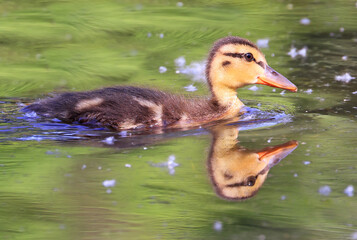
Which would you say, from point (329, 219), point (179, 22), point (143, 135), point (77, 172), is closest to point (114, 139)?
point (143, 135)

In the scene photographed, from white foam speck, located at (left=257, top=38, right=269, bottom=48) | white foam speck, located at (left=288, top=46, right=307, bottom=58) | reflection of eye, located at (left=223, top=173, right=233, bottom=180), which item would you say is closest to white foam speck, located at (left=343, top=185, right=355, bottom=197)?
reflection of eye, located at (left=223, top=173, right=233, bottom=180)

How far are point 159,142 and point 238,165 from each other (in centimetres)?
75

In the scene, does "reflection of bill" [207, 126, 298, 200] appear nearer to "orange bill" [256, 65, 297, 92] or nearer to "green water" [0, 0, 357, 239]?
"green water" [0, 0, 357, 239]

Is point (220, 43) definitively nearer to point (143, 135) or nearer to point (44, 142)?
point (143, 135)

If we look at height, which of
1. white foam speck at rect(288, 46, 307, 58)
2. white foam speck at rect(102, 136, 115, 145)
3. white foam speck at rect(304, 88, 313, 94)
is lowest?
white foam speck at rect(304, 88, 313, 94)

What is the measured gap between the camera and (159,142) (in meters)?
5.01

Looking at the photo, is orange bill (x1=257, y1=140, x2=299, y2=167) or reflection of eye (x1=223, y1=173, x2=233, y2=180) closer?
reflection of eye (x1=223, y1=173, x2=233, y2=180)

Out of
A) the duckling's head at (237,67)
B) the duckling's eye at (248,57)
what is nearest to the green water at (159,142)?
the duckling's head at (237,67)

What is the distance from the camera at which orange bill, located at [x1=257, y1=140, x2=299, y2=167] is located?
457 centimetres

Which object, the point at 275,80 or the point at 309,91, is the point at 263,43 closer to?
the point at 309,91

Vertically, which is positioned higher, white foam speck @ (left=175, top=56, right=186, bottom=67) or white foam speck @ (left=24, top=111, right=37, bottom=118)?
white foam speck @ (left=24, top=111, right=37, bottom=118)

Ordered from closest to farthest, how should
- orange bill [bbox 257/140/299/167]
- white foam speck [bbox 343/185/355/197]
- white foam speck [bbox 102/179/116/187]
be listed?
1. white foam speck [bbox 343/185/355/197]
2. white foam speck [bbox 102/179/116/187]
3. orange bill [bbox 257/140/299/167]

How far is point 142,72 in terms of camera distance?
7.26m

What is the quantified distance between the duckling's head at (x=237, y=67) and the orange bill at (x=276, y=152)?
1.04 m
